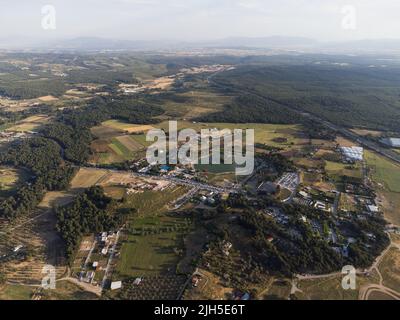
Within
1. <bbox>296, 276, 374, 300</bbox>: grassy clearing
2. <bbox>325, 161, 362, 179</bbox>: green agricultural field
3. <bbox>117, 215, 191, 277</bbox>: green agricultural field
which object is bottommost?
<bbox>296, 276, 374, 300</bbox>: grassy clearing

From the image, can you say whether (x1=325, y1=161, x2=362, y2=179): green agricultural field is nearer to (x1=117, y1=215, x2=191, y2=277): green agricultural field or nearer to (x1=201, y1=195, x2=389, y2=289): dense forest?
(x1=201, y1=195, x2=389, y2=289): dense forest

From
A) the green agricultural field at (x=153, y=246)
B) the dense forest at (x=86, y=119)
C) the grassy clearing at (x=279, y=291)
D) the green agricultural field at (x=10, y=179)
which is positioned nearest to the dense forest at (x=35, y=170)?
the green agricultural field at (x=10, y=179)

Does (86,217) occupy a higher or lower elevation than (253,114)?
lower

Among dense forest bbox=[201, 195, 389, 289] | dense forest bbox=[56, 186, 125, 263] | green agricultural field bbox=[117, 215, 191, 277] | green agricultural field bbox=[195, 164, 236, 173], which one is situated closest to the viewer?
dense forest bbox=[201, 195, 389, 289]

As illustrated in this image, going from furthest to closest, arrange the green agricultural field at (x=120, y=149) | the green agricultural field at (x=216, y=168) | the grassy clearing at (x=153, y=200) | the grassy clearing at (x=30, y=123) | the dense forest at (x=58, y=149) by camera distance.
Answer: the grassy clearing at (x=30, y=123) → the green agricultural field at (x=120, y=149) → the green agricultural field at (x=216, y=168) → the dense forest at (x=58, y=149) → the grassy clearing at (x=153, y=200)

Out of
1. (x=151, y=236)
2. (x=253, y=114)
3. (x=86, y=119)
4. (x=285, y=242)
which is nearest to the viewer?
(x=285, y=242)

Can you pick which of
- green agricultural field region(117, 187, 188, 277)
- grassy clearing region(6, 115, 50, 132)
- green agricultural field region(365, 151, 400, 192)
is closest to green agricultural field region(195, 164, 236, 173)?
green agricultural field region(117, 187, 188, 277)

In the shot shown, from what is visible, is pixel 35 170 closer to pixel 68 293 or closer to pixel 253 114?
pixel 68 293

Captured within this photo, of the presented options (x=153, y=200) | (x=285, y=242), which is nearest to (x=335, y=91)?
(x=153, y=200)

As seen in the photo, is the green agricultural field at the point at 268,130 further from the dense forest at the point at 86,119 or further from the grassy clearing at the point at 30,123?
the grassy clearing at the point at 30,123
